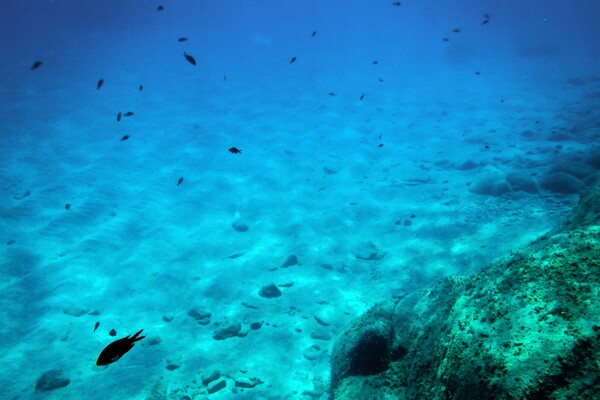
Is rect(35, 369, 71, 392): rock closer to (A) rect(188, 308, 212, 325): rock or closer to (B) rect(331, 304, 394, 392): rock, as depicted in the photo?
(A) rect(188, 308, 212, 325): rock

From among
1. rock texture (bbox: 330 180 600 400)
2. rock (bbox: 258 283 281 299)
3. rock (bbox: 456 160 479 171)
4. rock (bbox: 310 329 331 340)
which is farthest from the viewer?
rock (bbox: 456 160 479 171)

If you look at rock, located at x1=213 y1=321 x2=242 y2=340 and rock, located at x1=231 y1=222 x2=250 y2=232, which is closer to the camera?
rock, located at x1=213 y1=321 x2=242 y2=340

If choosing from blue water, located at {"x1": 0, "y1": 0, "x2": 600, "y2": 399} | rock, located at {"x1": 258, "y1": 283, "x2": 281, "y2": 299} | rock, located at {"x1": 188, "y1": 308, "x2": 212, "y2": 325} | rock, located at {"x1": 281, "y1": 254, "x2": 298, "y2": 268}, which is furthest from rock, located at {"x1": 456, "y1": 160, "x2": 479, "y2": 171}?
rock, located at {"x1": 188, "y1": 308, "x2": 212, "y2": 325}

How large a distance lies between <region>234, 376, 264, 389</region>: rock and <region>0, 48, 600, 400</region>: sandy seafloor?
18 cm

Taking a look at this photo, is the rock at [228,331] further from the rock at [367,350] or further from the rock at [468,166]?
the rock at [468,166]

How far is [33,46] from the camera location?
57031 millimetres

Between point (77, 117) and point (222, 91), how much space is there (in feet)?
47.8

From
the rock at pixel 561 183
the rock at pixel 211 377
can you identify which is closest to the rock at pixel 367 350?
the rock at pixel 211 377

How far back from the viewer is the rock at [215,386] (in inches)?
268

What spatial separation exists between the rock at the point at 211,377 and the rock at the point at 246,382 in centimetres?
44

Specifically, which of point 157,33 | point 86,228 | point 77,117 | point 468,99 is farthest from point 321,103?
point 157,33

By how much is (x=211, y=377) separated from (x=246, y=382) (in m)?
0.79

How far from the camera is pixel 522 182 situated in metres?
13.1

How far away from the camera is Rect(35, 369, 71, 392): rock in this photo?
705 cm
